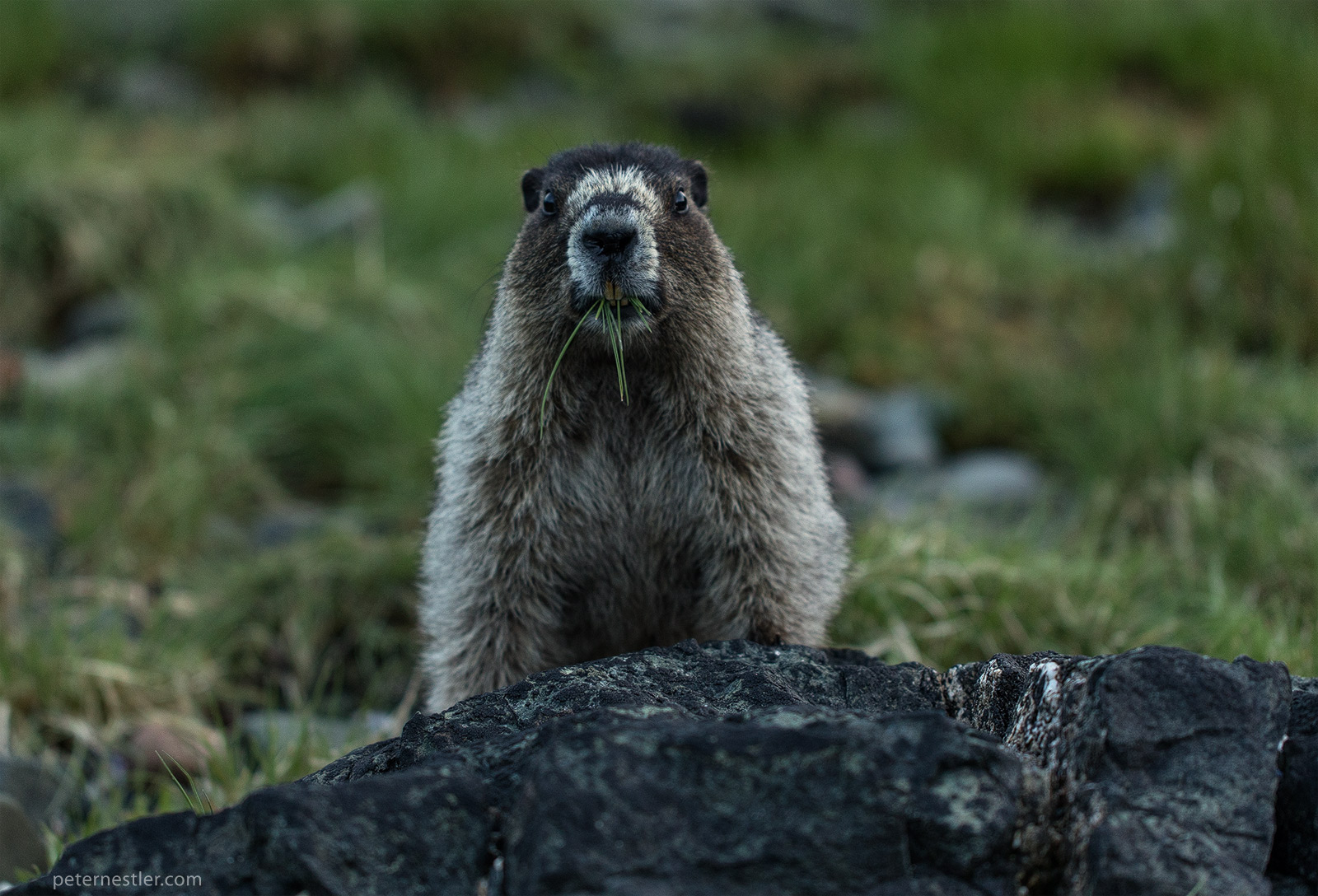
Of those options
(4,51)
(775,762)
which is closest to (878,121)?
(4,51)

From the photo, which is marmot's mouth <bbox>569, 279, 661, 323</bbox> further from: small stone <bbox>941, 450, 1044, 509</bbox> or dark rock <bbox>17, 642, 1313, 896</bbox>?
small stone <bbox>941, 450, 1044, 509</bbox>

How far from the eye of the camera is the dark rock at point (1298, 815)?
2.26m

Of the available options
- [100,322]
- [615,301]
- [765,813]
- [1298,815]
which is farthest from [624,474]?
[100,322]

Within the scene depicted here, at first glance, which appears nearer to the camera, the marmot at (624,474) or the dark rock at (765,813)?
the dark rock at (765,813)

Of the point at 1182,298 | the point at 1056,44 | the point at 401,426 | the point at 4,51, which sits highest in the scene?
the point at 1056,44

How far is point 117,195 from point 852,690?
7.15m

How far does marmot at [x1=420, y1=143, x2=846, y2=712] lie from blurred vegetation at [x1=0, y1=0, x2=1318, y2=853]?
0.89 meters

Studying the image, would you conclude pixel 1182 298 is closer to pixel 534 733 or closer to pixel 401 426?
pixel 401 426

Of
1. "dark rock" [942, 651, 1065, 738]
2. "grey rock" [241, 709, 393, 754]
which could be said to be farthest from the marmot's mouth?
"grey rock" [241, 709, 393, 754]

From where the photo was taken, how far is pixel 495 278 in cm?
459

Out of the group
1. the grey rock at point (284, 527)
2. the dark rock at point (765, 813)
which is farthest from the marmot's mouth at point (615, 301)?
the grey rock at point (284, 527)

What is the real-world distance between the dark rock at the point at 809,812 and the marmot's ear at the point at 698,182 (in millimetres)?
2318

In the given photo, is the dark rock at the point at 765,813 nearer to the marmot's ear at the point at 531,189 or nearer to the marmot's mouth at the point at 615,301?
the marmot's mouth at the point at 615,301

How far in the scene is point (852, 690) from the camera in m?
3.06
